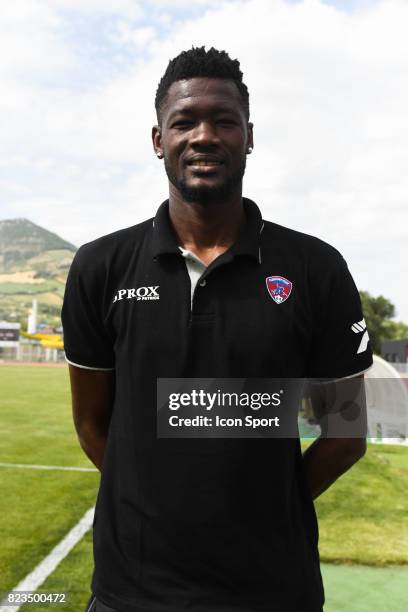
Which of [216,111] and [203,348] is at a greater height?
[216,111]

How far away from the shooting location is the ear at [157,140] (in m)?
2.00

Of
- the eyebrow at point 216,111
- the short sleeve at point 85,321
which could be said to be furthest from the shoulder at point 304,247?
the short sleeve at point 85,321

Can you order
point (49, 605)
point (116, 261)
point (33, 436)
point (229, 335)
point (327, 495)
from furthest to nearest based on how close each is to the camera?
point (33, 436), point (327, 495), point (49, 605), point (116, 261), point (229, 335)

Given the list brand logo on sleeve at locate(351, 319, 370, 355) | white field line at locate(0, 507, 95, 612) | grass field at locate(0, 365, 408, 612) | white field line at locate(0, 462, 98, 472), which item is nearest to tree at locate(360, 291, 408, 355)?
grass field at locate(0, 365, 408, 612)

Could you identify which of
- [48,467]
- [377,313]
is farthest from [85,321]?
[377,313]

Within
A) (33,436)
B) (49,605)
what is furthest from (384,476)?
(33,436)

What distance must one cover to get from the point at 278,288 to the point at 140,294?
397mm

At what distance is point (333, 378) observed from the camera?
1939mm

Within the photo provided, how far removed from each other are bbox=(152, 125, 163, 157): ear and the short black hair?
3cm

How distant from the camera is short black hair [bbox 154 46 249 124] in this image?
190cm

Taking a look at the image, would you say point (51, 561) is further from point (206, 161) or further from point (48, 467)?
point (206, 161)

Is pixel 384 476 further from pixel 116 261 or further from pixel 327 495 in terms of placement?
pixel 116 261

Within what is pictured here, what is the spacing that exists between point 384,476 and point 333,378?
6.88 meters

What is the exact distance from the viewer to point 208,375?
173 cm
